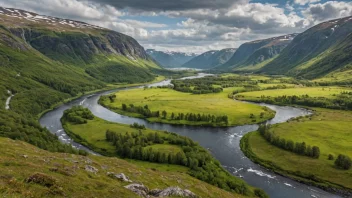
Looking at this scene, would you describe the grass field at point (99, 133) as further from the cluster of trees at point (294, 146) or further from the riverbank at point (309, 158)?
the cluster of trees at point (294, 146)

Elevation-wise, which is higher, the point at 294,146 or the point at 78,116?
the point at 294,146

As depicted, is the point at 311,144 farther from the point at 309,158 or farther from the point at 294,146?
the point at 309,158

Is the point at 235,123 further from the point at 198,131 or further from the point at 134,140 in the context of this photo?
the point at 134,140

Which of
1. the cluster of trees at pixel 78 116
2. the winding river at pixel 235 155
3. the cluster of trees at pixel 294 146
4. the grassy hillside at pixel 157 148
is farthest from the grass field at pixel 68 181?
the cluster of trees at pixel 78 116

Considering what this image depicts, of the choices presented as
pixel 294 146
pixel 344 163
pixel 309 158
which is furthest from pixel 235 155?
pixel 344 163

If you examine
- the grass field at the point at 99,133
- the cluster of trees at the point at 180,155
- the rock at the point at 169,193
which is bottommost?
the grass field at the point at 99,133
